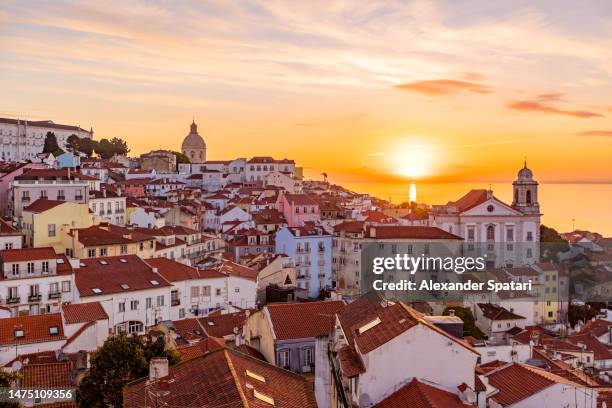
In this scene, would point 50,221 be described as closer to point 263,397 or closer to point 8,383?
point 8,383

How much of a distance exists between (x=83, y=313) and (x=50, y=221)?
15.3 meters

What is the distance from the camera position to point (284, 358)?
1808 cm

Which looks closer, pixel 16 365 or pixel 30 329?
pixel 16 365

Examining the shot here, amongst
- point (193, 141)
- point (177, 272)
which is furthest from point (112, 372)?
point (193, 141)

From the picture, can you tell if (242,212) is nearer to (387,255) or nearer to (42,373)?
(387,255)

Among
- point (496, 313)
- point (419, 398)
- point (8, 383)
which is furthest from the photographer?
point (496, 313)

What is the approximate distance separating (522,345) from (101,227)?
26.0 m

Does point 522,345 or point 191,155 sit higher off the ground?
point 191,155

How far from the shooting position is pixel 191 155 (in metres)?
134

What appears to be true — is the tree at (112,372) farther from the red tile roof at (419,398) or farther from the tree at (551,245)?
the tree at (551,245)

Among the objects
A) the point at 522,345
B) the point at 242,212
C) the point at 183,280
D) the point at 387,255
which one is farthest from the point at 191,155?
the point at 522,345

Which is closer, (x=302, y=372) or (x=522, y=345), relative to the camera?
(x=302, y=372)

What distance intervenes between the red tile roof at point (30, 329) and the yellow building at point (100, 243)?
12.4 m

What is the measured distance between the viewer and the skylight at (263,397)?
11373 millimetres
